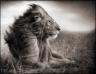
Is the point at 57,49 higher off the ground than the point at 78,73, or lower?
higher

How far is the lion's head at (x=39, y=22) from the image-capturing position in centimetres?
416

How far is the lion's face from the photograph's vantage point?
416 centimetres

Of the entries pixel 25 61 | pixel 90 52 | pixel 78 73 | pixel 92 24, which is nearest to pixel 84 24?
pixel 92 24

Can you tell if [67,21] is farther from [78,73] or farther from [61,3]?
[78,73]

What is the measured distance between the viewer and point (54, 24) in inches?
165

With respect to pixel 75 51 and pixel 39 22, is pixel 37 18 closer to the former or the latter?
pixel 39 22

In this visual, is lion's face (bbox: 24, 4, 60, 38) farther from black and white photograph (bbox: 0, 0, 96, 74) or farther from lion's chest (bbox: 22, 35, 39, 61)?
lion's chest (bbox: 22, 35, 39, 61)

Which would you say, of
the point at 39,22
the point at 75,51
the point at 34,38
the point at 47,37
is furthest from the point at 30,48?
the point at 75,51

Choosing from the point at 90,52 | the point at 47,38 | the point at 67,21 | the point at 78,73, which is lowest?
the point at 78,73

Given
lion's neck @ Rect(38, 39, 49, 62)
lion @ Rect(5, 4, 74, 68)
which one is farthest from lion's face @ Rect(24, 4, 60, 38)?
lion's neck @ Rect(38, 39, 49, 62)

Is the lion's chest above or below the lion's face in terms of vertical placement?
below

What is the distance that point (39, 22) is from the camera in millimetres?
4176

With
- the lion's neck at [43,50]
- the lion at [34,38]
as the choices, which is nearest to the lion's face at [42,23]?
the lion at [34,38]

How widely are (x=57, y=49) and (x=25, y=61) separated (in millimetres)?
567
